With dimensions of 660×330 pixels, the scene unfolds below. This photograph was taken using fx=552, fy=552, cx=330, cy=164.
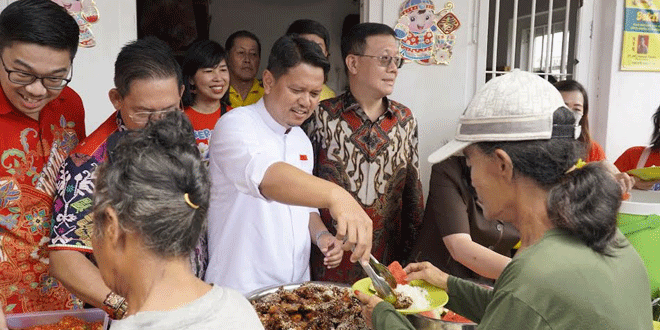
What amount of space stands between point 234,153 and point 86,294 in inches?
22.7

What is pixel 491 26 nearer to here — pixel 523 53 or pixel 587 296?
pixel 523 53

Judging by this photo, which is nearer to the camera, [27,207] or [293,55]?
[27,207]

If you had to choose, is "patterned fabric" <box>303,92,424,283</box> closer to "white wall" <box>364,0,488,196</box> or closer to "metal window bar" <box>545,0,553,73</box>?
"white wall" <box>364,0,488,196</box>

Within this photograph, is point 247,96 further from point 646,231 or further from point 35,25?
point 646,231

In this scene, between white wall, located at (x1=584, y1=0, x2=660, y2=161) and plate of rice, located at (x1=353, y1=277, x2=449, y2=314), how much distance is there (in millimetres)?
3092

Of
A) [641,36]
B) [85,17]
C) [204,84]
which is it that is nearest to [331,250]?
[204,84]

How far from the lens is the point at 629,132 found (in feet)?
14.0

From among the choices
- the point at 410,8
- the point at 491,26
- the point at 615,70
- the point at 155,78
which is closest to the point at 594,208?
the point at 155,78

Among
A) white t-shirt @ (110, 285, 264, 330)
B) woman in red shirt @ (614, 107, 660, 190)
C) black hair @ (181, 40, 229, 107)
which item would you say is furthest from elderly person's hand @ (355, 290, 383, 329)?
woman in red shirt @ (614, 107, 660, 190)

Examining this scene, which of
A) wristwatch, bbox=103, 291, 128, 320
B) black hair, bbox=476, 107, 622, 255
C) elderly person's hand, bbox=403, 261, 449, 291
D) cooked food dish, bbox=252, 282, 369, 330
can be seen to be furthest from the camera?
elderly person's hand, bbox=403, 261, 449, 291

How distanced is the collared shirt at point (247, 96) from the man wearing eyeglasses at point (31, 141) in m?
1.77

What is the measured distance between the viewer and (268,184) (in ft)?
4.91

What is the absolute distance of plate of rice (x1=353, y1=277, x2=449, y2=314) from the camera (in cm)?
156

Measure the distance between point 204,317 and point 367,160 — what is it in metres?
1.77
